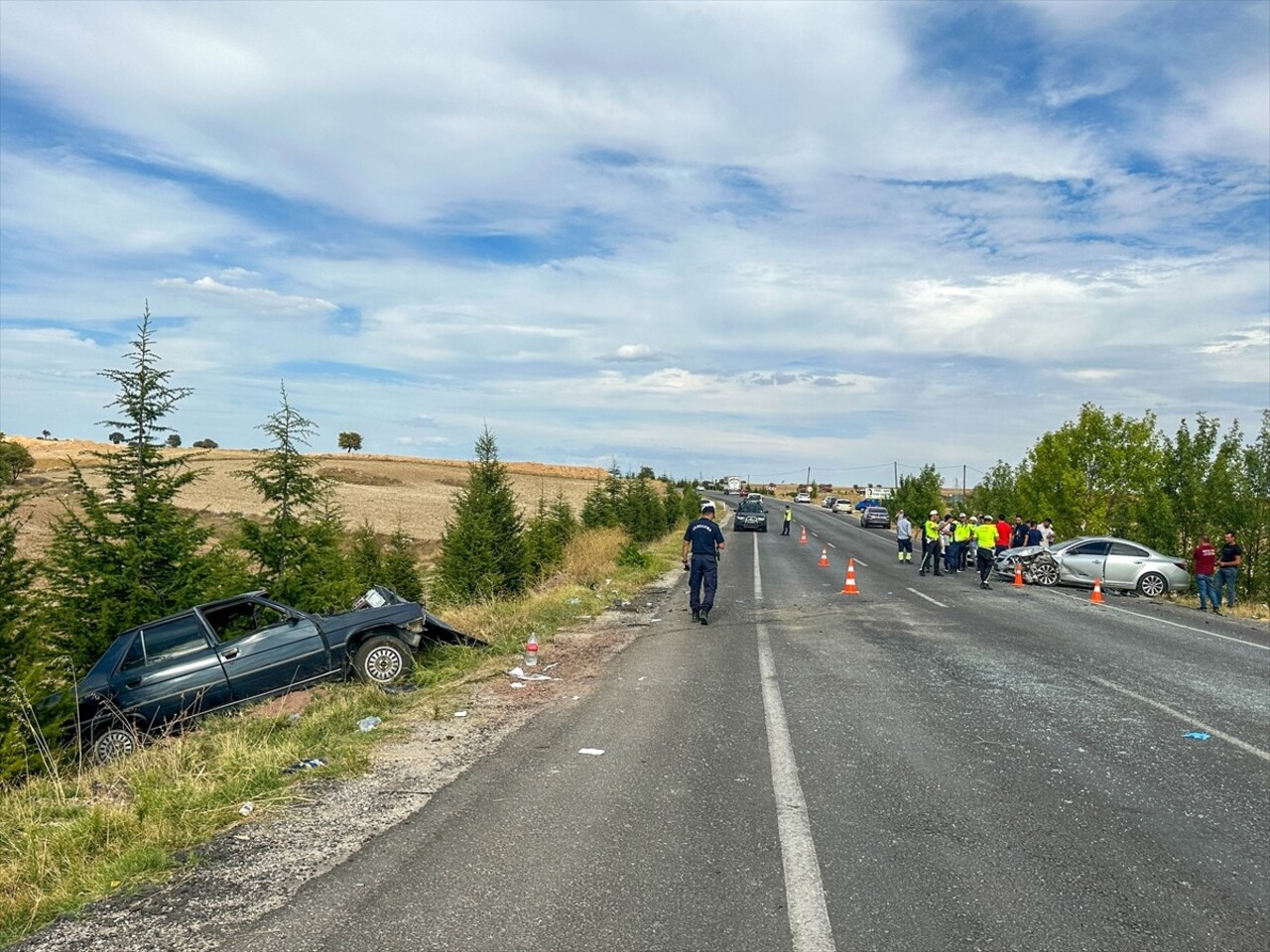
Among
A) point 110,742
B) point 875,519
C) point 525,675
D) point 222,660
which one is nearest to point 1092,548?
point 525,675

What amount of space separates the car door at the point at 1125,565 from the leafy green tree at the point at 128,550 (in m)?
19.8

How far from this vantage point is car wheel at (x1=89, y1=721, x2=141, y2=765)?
29.5 feet

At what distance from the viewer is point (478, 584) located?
72.2ft

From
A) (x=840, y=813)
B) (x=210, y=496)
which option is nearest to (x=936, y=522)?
(x=840, y=813)

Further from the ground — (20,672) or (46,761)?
(20,672)

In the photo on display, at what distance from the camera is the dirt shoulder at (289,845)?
3.83 m

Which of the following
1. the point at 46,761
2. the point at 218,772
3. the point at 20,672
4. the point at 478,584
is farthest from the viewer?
the point at 478,584

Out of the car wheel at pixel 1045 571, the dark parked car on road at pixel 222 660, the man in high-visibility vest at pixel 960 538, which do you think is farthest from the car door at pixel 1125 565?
the dark parked car on road at pixel 222 660

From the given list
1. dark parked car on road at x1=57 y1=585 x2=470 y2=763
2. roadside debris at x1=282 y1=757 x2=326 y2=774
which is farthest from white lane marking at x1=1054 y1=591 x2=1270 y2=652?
roadside debris at x1=282 y1=757 x2=326 y2=774

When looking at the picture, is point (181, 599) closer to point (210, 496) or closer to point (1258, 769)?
point (1258, 769)

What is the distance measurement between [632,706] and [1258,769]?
4.74 m

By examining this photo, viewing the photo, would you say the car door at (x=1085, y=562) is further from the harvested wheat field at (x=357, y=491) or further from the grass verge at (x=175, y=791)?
the grass verge at (x=175, y=791)

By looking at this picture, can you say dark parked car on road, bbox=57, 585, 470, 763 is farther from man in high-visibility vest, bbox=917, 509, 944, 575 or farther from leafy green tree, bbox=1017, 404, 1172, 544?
leafy green tree, bbox=1017, 404, 1172, 544

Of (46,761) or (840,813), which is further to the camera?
(46,761)
